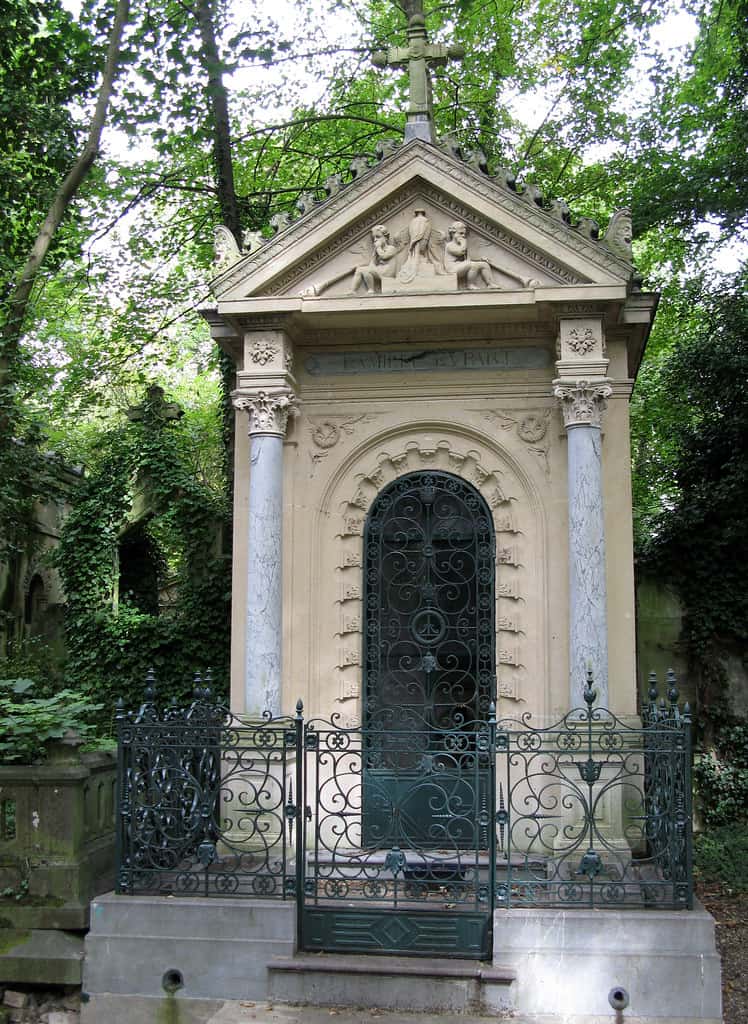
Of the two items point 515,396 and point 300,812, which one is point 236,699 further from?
point 515,396

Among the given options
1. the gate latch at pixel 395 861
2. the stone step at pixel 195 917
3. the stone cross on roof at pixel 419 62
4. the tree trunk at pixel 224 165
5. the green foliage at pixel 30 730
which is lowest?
the stone step at pixel 195 917

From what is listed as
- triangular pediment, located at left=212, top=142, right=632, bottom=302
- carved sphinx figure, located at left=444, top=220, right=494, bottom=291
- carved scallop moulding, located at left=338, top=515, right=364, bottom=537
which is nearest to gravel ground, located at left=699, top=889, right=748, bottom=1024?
carved scallop moulding, located at left=338, top=515, right=364, bottom=537

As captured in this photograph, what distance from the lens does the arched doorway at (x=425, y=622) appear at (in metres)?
8.25

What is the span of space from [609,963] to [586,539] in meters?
3.05

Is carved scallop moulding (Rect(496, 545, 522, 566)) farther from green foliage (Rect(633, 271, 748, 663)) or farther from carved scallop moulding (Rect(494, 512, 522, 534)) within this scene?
green foliage (Rect(633, 271, 748, 663))

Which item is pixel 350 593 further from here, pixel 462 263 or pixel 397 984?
pixel 397 984

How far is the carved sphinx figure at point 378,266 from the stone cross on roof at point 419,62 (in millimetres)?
1004

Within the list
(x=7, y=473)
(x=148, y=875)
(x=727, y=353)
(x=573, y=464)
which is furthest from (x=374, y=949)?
(x=727, y=353)

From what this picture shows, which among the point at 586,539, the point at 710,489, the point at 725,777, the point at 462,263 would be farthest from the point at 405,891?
the point at 710,489

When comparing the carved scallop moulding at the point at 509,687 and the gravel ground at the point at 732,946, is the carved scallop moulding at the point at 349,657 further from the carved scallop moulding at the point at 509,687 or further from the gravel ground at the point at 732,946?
the gravel ground at the point at 732,946

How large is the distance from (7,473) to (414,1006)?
751cm

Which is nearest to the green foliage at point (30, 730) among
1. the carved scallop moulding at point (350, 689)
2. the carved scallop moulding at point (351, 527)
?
the carved scallop moulding at point (350, 689)

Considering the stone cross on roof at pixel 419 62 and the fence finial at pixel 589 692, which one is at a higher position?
the stone cross on roof at pixel 419 62

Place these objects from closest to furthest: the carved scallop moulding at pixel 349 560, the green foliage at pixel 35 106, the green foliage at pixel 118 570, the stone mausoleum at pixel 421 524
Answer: the stone mausoleum at pixel 421 524 < the carved scallop moulding at pixel 349 560 < the green foliage at pixel 35 106 < the green foliage at pixel 118 570
